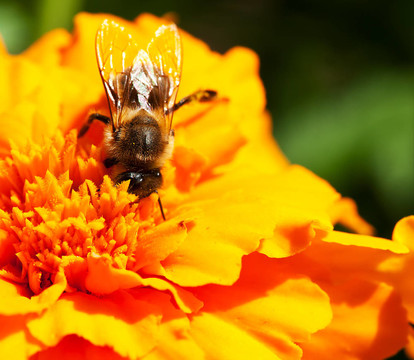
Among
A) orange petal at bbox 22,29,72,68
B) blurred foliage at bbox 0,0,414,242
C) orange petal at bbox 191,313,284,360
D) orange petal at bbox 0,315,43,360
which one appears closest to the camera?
orange petal at bbox 0,315,43,360

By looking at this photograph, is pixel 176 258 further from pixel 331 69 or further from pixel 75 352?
pixel 331 69

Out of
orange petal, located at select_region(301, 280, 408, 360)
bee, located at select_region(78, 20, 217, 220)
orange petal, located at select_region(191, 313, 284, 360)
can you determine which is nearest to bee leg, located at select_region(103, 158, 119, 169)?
bee, located at select_region(78, 20, 217, 220)

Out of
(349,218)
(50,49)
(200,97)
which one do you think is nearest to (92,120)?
(200,97)

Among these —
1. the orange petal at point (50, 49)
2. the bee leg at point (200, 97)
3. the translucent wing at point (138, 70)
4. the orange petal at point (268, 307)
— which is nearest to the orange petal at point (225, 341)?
the orange petal at point (268, 307)

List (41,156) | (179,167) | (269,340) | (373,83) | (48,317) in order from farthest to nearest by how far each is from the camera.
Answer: (373,83) → (179,167) → (41,156) → (269,340) → (48,317)

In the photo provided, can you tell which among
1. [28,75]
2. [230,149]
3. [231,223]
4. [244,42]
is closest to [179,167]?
[230,149]

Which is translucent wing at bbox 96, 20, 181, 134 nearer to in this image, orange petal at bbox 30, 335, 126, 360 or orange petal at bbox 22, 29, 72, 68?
orange petal at bbox 22, 29, 72, 68

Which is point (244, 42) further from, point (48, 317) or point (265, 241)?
point (48, 317)
